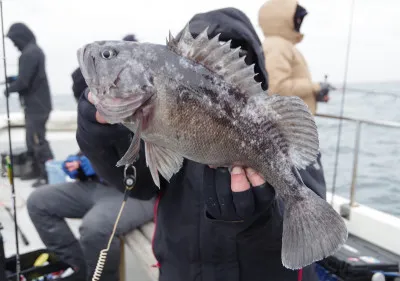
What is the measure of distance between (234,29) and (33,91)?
5.12m

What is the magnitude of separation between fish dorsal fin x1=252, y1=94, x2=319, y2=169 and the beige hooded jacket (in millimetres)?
2378

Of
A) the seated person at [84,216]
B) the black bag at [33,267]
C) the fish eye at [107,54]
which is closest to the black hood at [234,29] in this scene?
the fish eye at [107,54]

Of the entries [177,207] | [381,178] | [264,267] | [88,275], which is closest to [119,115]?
[177,207]

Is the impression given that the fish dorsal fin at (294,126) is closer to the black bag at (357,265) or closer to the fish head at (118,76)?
the fish head at (118,76)

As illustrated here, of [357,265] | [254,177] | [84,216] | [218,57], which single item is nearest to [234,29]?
[218,57]

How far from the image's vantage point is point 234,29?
1.79 m

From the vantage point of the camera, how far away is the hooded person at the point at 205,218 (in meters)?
1.49

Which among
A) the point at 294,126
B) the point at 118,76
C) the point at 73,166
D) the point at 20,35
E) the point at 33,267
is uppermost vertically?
the point at 20,35

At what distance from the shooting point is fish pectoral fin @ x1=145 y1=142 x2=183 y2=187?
132 centimetres

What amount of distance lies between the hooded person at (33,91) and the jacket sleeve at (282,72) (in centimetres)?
378

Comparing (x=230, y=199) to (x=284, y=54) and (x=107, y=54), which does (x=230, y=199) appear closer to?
(x=107, y=54)

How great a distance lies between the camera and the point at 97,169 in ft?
6.47

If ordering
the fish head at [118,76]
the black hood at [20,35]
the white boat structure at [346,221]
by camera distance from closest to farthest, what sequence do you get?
the fish head at [118,76], the white boat structure at [346,221], the black hood at [20,35]

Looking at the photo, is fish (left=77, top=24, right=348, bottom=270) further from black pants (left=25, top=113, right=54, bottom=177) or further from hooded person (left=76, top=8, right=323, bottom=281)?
black pants (left=25, top=113, right=54, bottom=177)
